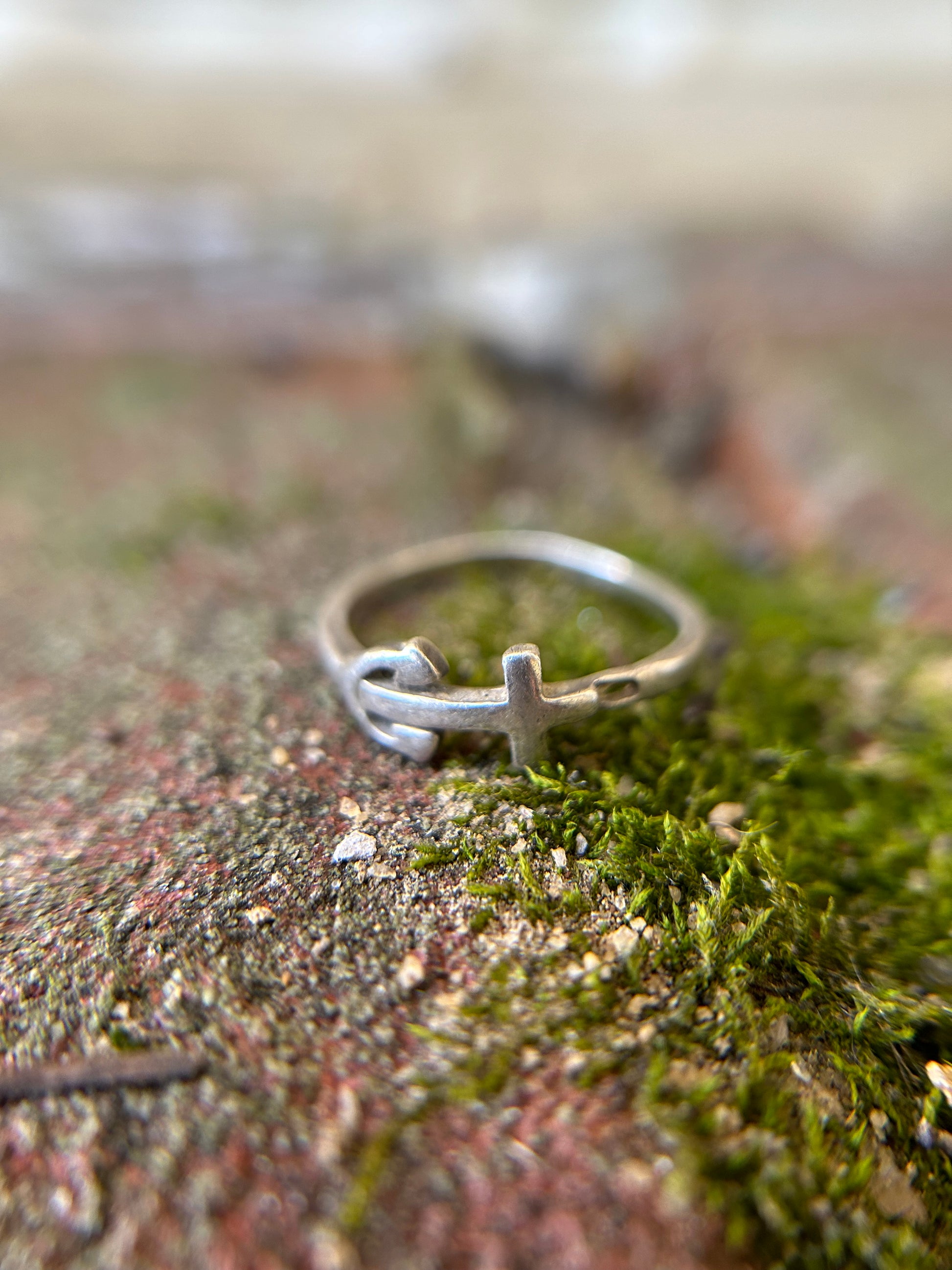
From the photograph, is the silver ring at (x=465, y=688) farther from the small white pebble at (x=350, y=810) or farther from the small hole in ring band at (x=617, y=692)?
the small white pebble at (x=350, y=810)

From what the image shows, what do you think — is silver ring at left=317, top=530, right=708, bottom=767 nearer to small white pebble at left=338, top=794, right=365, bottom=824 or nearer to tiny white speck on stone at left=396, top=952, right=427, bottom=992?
small white pebble at left=338, top=794, right=365, bottom=824

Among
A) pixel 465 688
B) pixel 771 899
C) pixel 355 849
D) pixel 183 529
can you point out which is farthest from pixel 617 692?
pixel 183 529

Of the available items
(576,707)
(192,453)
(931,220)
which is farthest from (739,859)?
(931,220)

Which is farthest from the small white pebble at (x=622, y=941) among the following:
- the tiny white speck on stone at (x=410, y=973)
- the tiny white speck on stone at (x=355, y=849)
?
the tiny white speck on stone at (x=355, y=849)

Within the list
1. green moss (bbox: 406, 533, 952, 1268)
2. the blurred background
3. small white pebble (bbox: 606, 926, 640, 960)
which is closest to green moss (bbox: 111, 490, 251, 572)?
the blurred background

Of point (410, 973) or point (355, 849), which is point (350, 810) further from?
point (410, 973)

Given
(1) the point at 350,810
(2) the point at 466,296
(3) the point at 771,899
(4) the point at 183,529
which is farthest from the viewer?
(2) the point at 466,296
